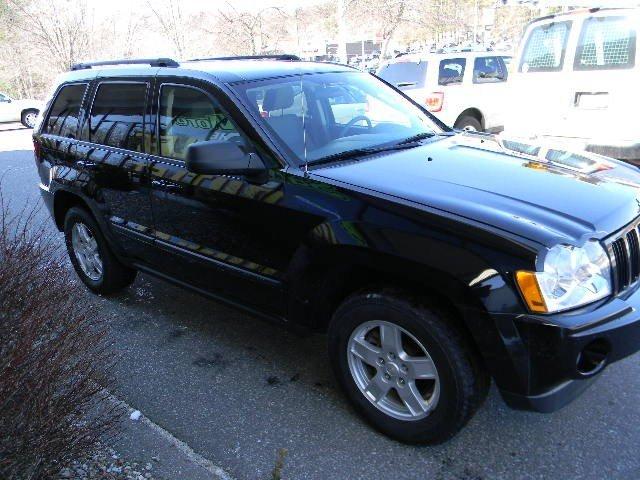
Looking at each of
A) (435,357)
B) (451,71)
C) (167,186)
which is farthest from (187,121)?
(451,71)

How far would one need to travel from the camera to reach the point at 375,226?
8.29 feet

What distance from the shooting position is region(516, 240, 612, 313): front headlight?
2160 mm

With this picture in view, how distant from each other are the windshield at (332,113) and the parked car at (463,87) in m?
6.57

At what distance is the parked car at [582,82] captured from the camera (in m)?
6.27

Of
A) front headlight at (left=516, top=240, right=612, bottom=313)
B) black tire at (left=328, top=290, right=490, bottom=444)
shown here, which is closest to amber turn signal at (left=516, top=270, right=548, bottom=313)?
front headlight at (left=516, top=240, right=612, bottom=313)

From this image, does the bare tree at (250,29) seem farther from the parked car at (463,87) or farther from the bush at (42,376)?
the bush at (42,376)

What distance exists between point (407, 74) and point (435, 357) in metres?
9.25

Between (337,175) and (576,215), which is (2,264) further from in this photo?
(576,215)

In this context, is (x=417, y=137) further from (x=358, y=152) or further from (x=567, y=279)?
(x=567, y=279)

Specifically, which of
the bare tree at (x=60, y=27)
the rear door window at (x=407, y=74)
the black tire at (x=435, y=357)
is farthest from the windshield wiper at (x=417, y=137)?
the bare tree at (x=60, y=27)

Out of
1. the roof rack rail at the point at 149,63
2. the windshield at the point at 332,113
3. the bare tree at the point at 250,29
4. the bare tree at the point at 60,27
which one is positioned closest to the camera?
the windshield at the point at 332,113

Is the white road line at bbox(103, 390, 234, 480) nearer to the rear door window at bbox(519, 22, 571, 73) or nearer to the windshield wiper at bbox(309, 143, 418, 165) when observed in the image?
the windshield wiper at bbox(309, 143, 418, 165)

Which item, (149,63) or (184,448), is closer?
(184,448)

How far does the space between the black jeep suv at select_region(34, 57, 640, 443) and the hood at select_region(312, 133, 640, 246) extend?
0.01 metres
